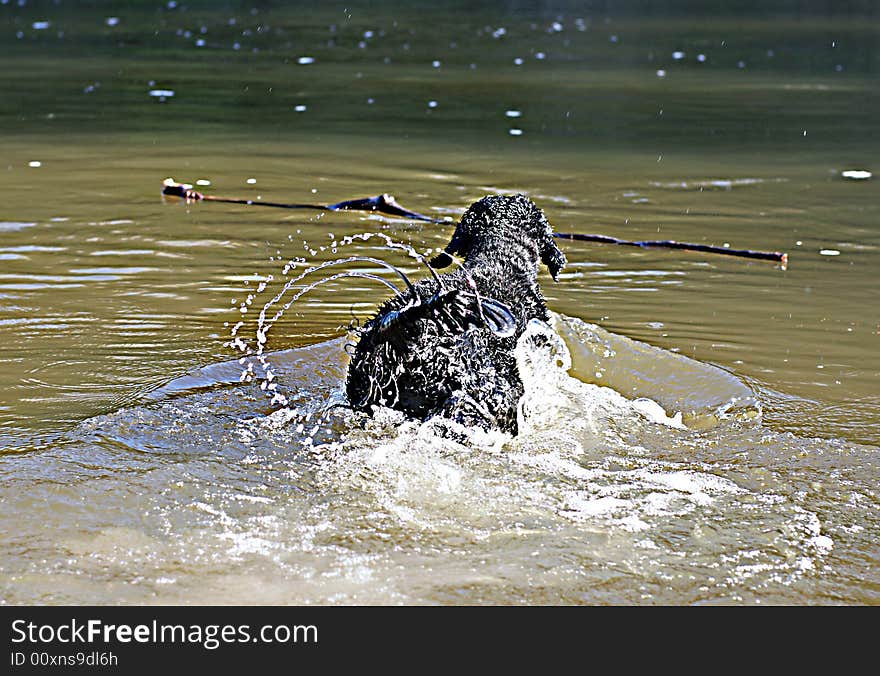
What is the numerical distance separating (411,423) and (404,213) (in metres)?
3.95

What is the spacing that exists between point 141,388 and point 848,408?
3630 millimetres

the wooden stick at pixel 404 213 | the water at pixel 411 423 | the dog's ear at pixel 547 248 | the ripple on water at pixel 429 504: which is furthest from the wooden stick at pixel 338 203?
the ripple on water at pixel 429 504

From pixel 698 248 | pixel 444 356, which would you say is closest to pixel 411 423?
pixel 444 356

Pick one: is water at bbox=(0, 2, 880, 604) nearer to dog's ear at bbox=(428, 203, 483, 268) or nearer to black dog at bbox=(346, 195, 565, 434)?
black dog at bbox=(346, 195, 565, 434)

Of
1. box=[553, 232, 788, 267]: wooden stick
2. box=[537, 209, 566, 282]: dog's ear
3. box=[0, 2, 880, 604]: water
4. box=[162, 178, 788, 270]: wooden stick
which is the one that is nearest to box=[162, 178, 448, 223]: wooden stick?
box=[162, 178, 788, 270]: wooden stick

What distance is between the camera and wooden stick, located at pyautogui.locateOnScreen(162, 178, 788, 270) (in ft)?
27.7

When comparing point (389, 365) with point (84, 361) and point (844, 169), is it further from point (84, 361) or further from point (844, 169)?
point (844, 169)

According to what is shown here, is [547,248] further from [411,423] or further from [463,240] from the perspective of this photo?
[411,423]

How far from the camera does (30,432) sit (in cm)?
547

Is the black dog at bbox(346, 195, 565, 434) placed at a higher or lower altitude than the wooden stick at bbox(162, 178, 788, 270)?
lower

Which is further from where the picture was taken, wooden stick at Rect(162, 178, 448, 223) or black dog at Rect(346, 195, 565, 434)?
wooden stick at Rect(162, 178, 448, 223)

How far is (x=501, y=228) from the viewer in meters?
6.12

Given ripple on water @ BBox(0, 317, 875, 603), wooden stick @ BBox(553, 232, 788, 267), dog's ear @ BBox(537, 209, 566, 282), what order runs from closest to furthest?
ripple on water @ BBox(0, 317, 875, 603)
dog's ear @ BBox(537, 209, 566, 282)
wooden stick @ BBox(553, 232, 788, 267)

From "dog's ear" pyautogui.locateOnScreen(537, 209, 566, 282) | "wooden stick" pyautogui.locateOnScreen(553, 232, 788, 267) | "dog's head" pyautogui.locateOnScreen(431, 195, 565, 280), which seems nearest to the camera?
"dog's head" pyautogui.locateOnScreen(431, 195, 565, 280)
